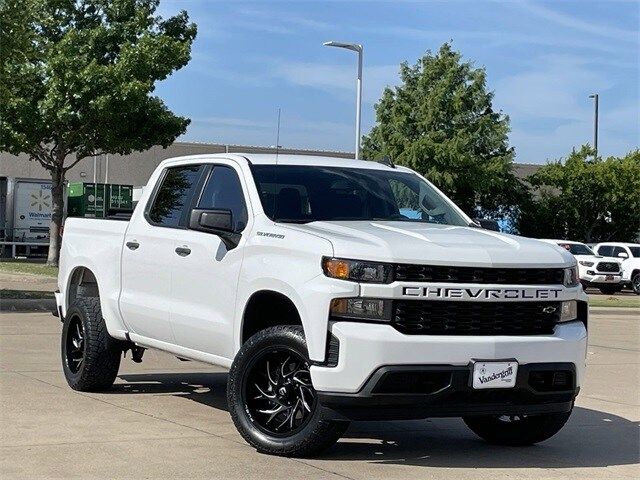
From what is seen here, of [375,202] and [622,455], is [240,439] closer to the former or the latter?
[375,202]

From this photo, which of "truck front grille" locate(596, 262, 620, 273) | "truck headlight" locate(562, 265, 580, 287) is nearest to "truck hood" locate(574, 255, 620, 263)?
"truck front grille" locate(596, 262, 620, 273)

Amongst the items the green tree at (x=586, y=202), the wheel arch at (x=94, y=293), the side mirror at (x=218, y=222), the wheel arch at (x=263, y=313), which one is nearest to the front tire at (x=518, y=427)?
the wheel arch at (x=263, y=313)

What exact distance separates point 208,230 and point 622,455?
10.4 feet

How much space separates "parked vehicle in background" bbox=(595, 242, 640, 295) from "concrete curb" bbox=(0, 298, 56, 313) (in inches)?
985

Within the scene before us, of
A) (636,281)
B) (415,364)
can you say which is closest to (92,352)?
(415,364)

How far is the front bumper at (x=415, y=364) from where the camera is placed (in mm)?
6648

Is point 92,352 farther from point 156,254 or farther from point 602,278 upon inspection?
point 602,278

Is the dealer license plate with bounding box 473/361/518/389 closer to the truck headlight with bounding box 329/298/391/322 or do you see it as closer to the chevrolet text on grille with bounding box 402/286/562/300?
the chevrolet text on grille with bounding box 402/286/562/300

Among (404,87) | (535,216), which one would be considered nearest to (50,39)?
(404,87)

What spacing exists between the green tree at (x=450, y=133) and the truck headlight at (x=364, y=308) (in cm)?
4322

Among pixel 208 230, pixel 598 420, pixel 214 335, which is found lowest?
pixel 598 420

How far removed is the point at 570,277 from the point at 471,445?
4.67ft

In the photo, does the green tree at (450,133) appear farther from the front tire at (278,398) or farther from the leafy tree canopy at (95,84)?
the front tire at (278,398)

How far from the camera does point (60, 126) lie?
3478 centimetres
